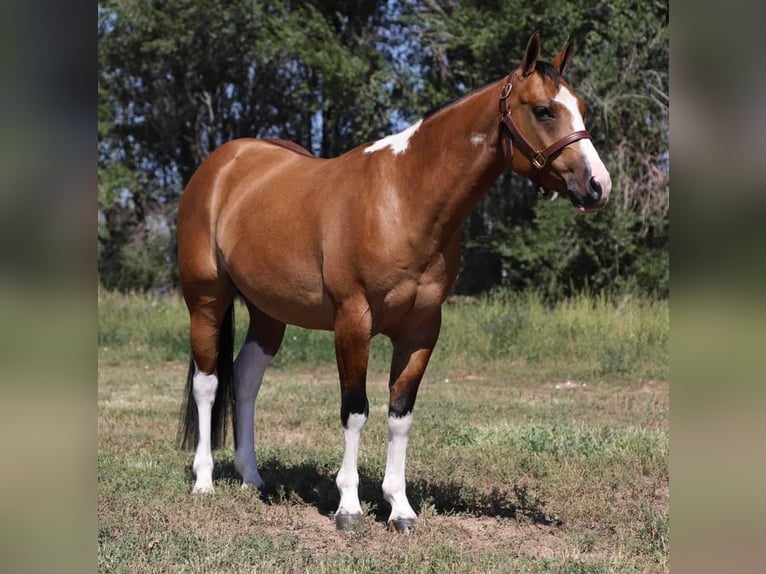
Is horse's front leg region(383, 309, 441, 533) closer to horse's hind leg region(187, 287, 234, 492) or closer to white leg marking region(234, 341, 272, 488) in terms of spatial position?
white leg marking region(234, 341, 272, 488)

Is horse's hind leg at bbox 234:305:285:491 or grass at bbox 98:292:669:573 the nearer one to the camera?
grass at bbox 98:292:669:573

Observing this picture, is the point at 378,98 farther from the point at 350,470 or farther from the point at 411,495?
the point at 350,470


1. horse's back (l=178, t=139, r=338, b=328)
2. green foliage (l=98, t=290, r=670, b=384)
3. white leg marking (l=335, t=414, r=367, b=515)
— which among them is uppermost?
horse's back (l=178, t=139, r=338, b=328)

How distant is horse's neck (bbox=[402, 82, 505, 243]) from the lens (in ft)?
12.2

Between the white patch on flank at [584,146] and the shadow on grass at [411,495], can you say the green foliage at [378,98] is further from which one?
the white patch on flank at [584,146]

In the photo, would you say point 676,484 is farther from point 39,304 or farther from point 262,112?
point 262,112

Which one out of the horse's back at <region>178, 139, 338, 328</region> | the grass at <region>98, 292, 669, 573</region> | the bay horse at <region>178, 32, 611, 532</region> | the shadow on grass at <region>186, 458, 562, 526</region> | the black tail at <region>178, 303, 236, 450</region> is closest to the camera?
the bay horse at <region>178, 32, 611, 532</region>

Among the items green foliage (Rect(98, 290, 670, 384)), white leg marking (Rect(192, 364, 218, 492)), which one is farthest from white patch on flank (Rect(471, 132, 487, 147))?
green foliage (Rect(98, 290, 670, 384))

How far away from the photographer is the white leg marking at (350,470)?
4.01 m

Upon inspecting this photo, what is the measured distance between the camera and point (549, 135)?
3.44 metres

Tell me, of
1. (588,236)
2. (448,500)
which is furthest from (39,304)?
(588,236)

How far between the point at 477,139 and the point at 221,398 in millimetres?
2359

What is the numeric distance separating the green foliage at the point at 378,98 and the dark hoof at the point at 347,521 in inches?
423

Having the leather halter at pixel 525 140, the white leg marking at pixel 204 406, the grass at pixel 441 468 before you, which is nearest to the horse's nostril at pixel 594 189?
the leather halter at pixel 525 140
